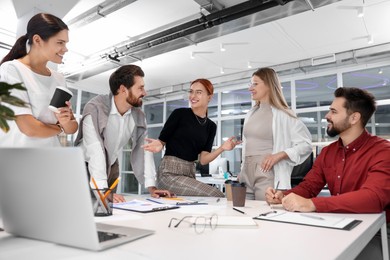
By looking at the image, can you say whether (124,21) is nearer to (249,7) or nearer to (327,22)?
(249,7)

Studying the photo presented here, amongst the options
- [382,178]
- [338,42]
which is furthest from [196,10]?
[382,178]

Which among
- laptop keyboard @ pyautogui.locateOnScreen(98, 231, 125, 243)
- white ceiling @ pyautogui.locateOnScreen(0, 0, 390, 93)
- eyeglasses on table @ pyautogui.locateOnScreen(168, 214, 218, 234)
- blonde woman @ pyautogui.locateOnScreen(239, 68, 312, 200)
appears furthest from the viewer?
white ceiling @ pyautogui.locateOnScreen(0, 0, 390, 93)

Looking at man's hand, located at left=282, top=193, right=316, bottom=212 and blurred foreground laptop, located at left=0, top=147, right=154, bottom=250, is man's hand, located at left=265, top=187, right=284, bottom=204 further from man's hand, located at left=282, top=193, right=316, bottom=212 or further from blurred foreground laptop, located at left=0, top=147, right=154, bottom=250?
blurred foreground laptop, located at left=0, top=147, right=154, bottom=250

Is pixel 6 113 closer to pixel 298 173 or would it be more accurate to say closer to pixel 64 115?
pixel 64 115

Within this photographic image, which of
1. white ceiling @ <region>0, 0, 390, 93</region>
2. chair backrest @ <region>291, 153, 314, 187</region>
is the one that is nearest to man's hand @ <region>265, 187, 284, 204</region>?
chair backrest @ <region>291, 153, 314, 187</region>

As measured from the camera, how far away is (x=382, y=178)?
50.4 inches

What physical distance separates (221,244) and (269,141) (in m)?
1.44

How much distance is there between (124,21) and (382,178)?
4.08 metres

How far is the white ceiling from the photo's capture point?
3.98 metres

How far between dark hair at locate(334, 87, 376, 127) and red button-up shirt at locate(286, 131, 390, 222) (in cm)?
14

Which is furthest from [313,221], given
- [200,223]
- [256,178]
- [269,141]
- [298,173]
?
[298,173]

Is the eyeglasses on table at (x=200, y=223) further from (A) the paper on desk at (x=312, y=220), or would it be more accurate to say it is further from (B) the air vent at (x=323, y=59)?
(B) the air vent at (x=323, y=59)

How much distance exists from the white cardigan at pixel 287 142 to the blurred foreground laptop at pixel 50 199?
4.57ft

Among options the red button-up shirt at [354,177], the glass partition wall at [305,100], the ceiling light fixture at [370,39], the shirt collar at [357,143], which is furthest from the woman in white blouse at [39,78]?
the ceiling light fixture at [370,39]
